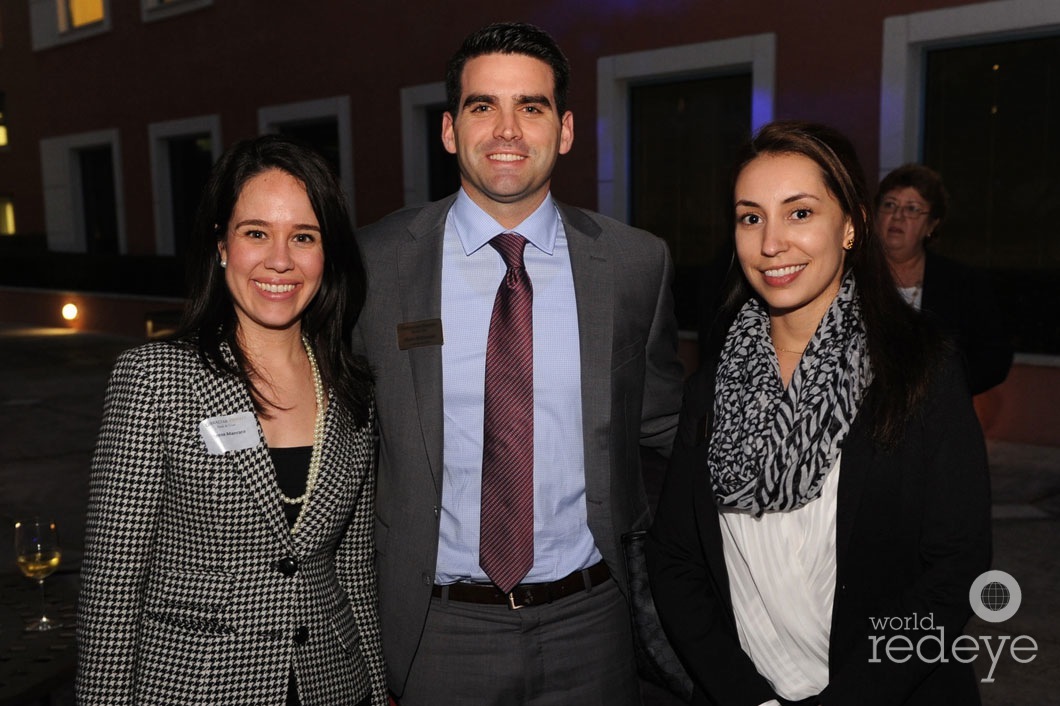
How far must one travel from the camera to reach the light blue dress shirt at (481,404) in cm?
234

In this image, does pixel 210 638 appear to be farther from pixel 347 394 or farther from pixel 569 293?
pixel 569 293

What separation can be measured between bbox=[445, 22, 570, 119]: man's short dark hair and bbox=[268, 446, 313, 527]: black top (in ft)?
3.49

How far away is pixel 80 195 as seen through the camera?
1789cm

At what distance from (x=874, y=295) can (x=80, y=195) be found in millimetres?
18690

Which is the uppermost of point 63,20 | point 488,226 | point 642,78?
point 63,20

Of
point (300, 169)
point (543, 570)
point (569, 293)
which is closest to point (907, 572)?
point (543, 570)

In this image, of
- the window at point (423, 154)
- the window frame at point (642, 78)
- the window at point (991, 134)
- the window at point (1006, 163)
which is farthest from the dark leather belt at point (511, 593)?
the window at point (423, 154)

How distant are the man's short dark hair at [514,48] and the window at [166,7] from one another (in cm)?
1365

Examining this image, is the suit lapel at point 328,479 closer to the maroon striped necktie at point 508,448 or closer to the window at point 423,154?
the maroon striped necktie at point 508,448

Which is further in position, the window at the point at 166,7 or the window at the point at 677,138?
the window at the point at 166,7

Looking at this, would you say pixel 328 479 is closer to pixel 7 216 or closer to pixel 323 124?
pixel 323 124

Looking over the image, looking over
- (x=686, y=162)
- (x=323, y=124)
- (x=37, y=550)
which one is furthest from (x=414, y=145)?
(x=37, y=550)

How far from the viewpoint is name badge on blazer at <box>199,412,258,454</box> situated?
199 centimetres

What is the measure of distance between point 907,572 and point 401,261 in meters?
1.46
